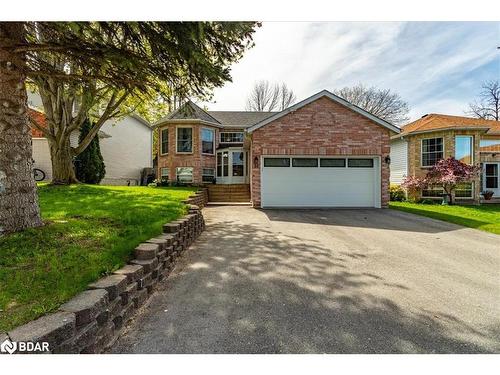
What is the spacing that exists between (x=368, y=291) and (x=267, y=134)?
9.40m

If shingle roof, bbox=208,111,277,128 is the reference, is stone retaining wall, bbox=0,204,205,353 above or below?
below

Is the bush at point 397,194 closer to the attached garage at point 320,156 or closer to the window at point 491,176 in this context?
the attached garage at point 320,156

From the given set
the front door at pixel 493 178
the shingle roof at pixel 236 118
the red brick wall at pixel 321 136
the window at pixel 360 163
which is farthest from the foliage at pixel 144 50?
the front door at pixel 493 178

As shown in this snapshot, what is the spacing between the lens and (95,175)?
55.5 ft

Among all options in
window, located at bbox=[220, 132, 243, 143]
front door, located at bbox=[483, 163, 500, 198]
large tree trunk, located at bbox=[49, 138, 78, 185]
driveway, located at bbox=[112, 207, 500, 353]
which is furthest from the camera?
window, located at bbox=[220, 132, 243, 143]

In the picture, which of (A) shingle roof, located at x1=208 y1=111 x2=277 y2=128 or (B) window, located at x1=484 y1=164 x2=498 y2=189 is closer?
(B) window, located at x1=484 y1=164 x2=498 y2=189

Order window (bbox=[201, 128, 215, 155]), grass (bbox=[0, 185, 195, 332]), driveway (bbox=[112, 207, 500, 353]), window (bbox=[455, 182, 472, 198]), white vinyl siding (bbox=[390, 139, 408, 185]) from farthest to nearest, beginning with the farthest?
window (bbox=[201, 128, 215, 155]) < white vinyl siding (bbox=[390, 139, 408, 185]) < window (bbox=[455, 182, 472, 198]) < driveway (bbox=[112, 207, 500, 353]) < grass (bbox=[0, 185, 195, 332])

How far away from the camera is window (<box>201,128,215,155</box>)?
18081 mm

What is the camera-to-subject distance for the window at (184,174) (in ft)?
58.1

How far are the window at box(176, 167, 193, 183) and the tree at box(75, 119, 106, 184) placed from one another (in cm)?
487

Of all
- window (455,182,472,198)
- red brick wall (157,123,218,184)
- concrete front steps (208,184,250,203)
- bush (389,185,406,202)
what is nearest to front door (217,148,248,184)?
red brick wall (157,123,218,184)

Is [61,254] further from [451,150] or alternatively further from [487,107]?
[487,107]

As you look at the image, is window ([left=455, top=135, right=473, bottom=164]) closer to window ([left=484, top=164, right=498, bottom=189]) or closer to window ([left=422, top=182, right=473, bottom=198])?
window ([left=422, top=182, right=473, bottom=198])

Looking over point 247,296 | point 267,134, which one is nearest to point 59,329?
point 247,296
